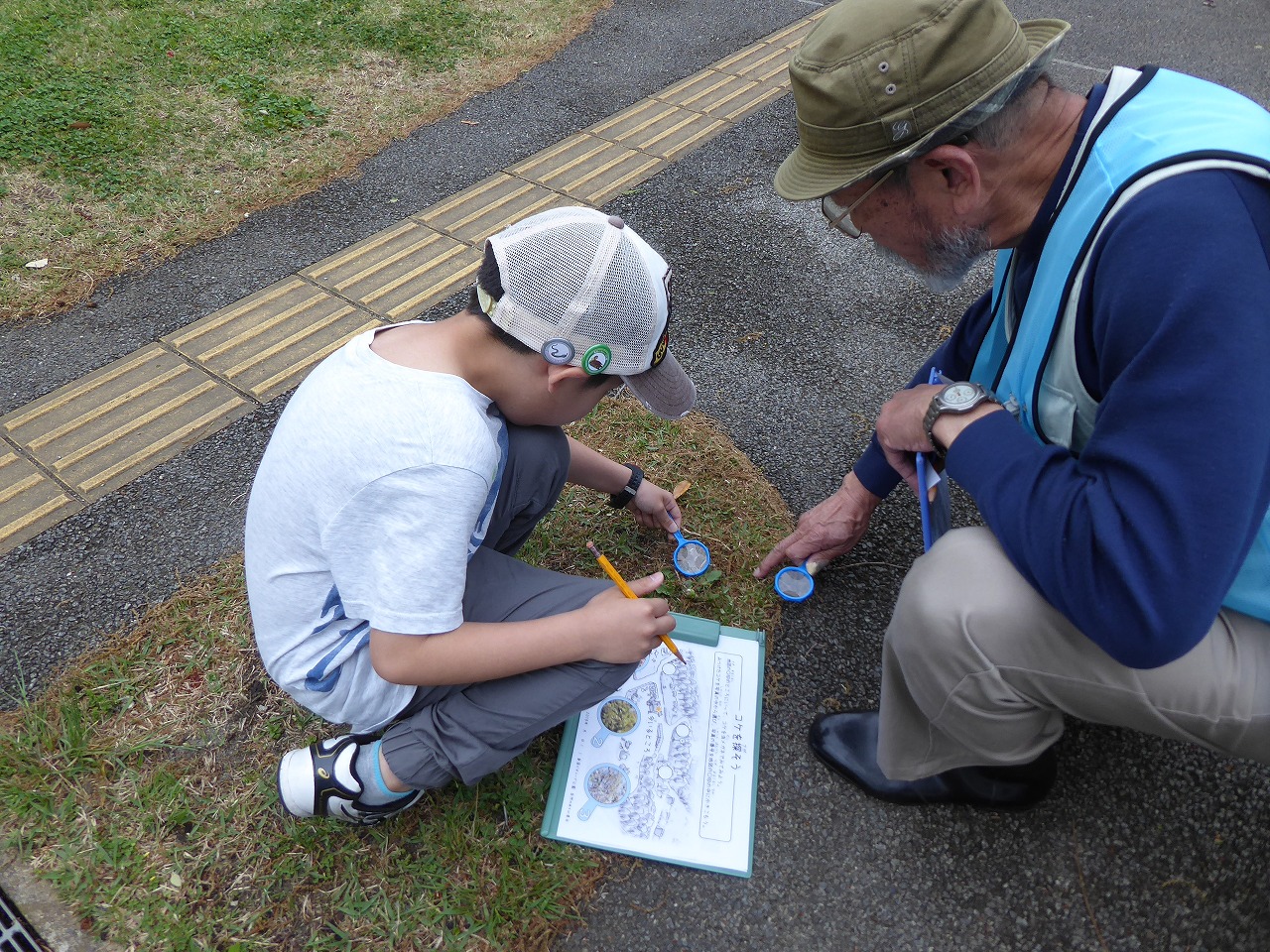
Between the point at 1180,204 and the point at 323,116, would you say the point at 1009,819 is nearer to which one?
the point at 1180,204

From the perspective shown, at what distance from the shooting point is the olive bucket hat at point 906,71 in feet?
4.30

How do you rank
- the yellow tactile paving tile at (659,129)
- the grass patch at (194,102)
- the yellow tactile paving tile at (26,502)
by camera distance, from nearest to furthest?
the yellow tactile paving tile at (26,502), the grass patch at (194,102), the yellow tactile paving tile at (659,129)

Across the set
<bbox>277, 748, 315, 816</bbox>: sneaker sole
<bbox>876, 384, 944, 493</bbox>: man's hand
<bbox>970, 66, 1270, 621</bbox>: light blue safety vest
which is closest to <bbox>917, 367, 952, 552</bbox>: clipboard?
<bbox>876, 384, 944, 493</bbox>: man's hand

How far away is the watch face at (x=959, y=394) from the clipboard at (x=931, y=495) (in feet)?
Result: 0.41

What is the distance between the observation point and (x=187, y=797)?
1.74 meters

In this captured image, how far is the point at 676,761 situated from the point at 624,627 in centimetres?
46

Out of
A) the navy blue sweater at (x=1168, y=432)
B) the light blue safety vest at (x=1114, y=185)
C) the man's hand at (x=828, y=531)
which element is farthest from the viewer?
the man's hand at (x=828, y=531)

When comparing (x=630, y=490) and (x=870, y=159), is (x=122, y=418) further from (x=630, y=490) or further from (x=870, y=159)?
(x=870, y=159)

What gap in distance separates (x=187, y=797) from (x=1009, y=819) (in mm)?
1784

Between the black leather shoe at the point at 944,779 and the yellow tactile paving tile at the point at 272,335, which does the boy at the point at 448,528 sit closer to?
the black leather shoe at the point at 944,779

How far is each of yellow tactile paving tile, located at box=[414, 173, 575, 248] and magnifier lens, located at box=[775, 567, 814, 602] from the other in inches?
76.4

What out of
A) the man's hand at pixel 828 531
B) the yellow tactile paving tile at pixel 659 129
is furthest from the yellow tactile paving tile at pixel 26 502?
the yellow tactile paving tile at pixel 659 129

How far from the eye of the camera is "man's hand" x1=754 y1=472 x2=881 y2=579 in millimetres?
2123

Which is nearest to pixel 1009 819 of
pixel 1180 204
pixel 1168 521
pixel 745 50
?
pixel 1168 521
